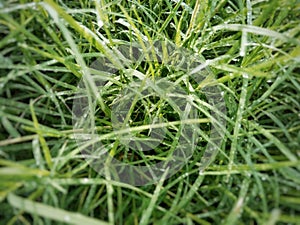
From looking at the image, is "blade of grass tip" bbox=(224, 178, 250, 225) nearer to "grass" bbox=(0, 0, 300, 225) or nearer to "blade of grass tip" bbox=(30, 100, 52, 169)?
"grass" bbox=(0, 0, 300, 225)

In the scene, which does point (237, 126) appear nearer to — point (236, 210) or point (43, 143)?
point (236, 210)

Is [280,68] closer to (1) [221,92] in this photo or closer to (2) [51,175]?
(1) [221,92]

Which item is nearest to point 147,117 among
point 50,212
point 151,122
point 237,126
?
point 151,122

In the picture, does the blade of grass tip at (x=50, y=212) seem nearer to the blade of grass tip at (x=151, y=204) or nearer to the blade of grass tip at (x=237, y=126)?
the blade of grass tip at (x=151, y=204)

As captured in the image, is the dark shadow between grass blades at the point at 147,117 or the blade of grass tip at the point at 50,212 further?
the dark shadow between grass blades at the point at 147,117

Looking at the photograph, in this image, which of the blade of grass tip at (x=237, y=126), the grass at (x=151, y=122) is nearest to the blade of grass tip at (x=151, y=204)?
the grass at (x=151, y=122)

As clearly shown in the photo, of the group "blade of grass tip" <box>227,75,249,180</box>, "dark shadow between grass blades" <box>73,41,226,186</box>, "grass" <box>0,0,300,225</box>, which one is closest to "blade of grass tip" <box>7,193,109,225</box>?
"grass" <box>0,0,300,225</box>

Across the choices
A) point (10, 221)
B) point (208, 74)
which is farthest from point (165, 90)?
point (10, 221)

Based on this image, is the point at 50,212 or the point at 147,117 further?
the point at 147,117
